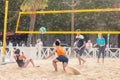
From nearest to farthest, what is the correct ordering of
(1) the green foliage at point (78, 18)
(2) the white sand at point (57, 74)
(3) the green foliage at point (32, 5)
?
(2) the white sand at point (57, 74), (3) the green foliage at point (32, 5), (1) the green foliage at point (78, 18)

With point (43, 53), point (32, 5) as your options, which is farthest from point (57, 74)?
point (32, 5)

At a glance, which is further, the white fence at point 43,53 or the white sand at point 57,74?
the white fence at point 43,53

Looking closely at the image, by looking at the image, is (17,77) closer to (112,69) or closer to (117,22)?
(112,69)

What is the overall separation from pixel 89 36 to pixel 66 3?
6649 millimetres

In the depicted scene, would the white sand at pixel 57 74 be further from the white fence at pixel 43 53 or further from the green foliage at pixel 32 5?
the green foliage at pixel 32 5

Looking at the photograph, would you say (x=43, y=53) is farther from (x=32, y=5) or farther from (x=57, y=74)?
(x=57, y=74)

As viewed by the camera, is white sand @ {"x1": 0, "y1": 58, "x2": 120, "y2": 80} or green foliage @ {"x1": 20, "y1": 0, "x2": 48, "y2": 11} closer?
white sand @ {"x1": 0, "y1": 58, "x2": 120, "y2": 80}

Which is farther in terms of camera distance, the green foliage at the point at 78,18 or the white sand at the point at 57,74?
the green foliage at the point at 78,18

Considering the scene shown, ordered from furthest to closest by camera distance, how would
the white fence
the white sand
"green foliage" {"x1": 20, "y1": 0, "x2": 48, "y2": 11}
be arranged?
1. "green foliage" {"x1": 20, "y1": 0, "x2": 48, "y2": 11}
2. the white fence
3. the white sand

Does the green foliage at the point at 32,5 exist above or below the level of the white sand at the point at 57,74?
above

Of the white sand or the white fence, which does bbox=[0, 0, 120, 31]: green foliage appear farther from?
the white sand

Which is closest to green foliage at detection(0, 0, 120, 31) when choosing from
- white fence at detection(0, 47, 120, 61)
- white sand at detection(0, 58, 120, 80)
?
white fence at detection(0, 47, 120, 61)

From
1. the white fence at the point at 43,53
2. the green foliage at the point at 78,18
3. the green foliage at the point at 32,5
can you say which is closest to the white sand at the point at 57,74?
the white fence at the point at 43,53

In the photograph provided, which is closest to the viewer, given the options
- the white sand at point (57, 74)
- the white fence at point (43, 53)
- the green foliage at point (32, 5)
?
the white sand at point (57, 74)
